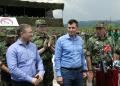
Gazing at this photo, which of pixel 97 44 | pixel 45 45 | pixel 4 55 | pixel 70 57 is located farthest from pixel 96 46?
pixel 4 55

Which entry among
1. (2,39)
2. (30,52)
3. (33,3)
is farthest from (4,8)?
(30,52)

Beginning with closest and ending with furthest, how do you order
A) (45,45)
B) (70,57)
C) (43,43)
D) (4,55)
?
1. (70,57)
2. (4,55)
3. (45,45)
4. (43,43)

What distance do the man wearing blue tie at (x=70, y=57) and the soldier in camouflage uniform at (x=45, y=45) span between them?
1093 millimetres

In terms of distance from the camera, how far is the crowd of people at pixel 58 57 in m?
6.69

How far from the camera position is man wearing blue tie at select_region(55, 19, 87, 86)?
7.85 m

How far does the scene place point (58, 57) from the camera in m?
7.89

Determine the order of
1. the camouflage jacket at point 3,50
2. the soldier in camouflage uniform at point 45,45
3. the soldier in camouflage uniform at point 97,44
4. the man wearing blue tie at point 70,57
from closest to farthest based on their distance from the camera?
the man wearing blue tie at point 70,57
the camouflage jacket at point 3,50
the soldier in camouflage uniform at point 45,45
the soldier in camouflage uniform at point 97,44

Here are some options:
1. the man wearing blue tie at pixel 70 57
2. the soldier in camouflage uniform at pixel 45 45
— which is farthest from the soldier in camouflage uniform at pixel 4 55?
the man wearing blue tie at pixel 70 57

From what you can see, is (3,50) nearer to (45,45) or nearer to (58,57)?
(45,45)

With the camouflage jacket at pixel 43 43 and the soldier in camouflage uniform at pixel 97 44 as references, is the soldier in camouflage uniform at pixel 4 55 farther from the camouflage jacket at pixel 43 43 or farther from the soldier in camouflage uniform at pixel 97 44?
the soldier in camouflage uniform at pixel 97 44

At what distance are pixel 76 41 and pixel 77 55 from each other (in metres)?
0.27

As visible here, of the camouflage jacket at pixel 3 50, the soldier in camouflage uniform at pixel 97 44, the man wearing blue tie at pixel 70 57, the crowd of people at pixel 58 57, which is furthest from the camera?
the soldier in camouflage uniform at pixel 97 44

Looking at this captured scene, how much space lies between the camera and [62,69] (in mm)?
7922

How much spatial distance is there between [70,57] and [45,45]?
131 centimetres
